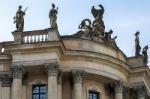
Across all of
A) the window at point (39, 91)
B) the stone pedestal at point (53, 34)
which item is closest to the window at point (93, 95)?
the window at point (39, 91)

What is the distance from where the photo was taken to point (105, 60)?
33.3 meters

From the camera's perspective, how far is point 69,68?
1273 inches

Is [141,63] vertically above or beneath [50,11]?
beneath

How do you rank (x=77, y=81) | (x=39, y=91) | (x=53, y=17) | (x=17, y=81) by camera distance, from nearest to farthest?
(x=17, y=81)
(x=39, y=91)
(x=53, y=17)
(x=77, y=81)

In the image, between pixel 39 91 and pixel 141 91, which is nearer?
pixel 39 91

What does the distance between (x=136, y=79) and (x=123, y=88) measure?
4.49 ft

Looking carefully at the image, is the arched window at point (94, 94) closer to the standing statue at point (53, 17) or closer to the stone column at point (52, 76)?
the stone column at point (52, 76)

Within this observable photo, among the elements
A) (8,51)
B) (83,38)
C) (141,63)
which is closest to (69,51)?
(83,38)

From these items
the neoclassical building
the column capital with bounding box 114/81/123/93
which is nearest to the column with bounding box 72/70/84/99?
the neoclassical building

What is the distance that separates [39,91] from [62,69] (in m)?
1.91

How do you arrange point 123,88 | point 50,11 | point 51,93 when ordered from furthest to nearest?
point 123,88 → point 50,11 → point 51,93

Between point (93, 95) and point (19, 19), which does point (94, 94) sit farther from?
point (19, 19)

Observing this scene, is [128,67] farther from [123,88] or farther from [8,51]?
[8,51]

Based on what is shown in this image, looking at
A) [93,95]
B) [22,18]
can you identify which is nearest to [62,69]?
[93,95]
